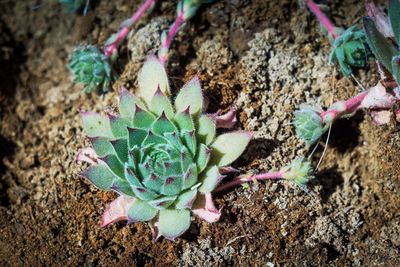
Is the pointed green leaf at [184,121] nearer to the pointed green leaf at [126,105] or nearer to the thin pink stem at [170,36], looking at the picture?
the pointed green leaf at [126,105]

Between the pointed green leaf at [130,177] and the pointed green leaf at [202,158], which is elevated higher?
the pointed green leaf at [130,177]

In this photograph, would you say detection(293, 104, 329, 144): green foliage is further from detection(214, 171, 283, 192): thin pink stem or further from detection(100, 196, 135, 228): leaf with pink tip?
detection(100, 196, 135, 228): leaf with pink tip

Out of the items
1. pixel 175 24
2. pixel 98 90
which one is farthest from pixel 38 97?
pixel 175 24

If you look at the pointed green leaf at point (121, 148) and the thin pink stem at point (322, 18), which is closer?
the pointed green leaf at point (121, 148)

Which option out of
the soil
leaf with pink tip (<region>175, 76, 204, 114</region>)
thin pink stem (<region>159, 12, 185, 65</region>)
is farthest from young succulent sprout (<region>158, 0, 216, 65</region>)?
leaf with pink tip (<region>175, 76, 204, 114</region>)

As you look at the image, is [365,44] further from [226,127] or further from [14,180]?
[14,180]

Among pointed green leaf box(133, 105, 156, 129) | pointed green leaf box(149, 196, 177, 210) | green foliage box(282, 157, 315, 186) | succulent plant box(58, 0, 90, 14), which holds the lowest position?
green foliage box(282, 157, 315, 186)

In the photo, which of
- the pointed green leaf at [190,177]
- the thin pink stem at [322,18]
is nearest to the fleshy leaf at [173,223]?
the pointed green leaf at [190,177]
